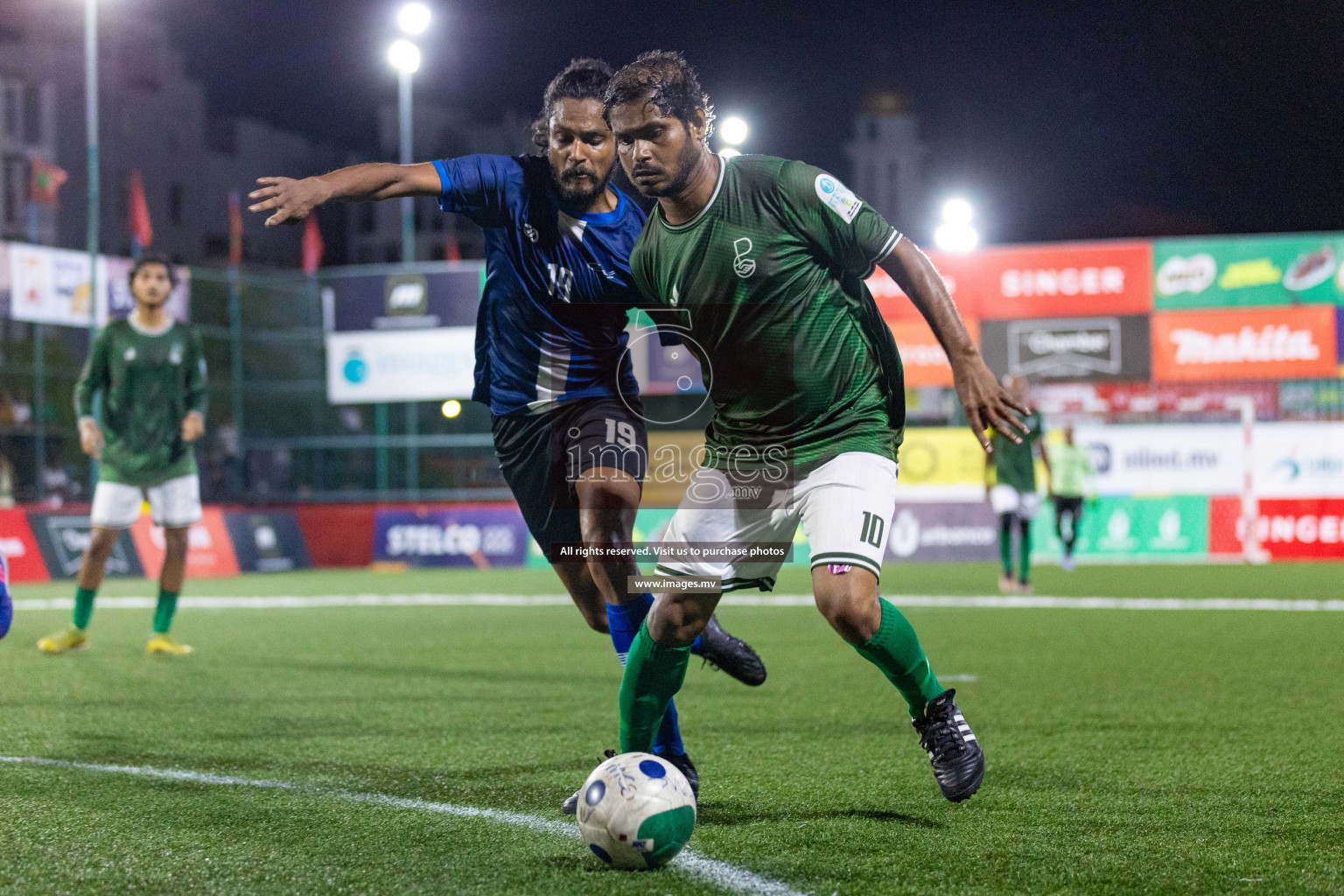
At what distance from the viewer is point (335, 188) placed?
3.96m

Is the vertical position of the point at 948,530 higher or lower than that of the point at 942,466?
lower

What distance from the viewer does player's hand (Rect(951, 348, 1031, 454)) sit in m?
3.62

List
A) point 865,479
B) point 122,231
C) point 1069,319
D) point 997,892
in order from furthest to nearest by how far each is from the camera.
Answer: point 122,231
point 1069,319
point 865,479
point 997,892

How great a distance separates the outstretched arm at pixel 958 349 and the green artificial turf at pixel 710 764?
117 centimetres

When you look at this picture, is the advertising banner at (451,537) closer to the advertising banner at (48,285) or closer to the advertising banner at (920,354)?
the advertising banner at (48,285)

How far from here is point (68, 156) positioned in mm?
47438

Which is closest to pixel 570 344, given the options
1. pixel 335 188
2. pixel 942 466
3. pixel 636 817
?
pixel 335 188

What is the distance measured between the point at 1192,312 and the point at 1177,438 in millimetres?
2965

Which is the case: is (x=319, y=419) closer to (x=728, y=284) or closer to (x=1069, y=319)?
(x=1069, y=319)

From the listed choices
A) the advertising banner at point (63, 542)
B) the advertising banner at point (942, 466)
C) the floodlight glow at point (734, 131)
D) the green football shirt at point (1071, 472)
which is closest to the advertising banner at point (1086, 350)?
the advertising banner at point (942, 466)

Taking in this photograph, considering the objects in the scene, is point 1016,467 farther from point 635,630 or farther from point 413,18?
point 413,18

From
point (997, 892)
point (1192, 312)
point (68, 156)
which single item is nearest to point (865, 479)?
point (997, 892)

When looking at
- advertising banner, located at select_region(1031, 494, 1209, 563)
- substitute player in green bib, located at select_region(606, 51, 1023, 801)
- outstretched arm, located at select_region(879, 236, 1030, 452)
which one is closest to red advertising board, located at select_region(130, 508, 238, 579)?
advertising banner, located at select_region(1031, 494, 1209, 563)

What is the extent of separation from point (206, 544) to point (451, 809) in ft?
51.6
